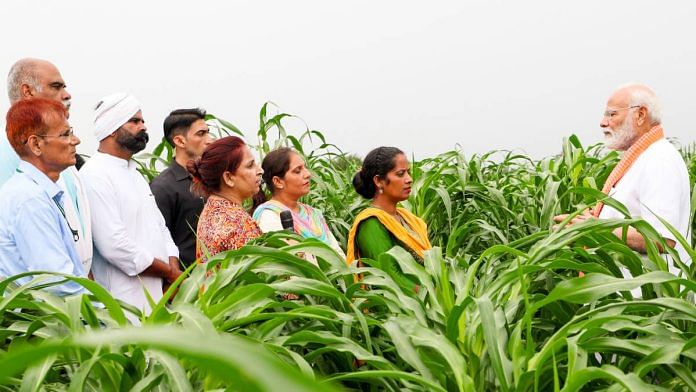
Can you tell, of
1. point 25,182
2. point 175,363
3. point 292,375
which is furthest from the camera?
point 25,182

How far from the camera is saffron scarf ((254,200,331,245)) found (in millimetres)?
4148

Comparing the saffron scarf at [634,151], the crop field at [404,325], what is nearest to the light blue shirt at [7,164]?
the crop field at [404,325]

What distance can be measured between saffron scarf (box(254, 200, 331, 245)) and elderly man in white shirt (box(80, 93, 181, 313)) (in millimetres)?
475

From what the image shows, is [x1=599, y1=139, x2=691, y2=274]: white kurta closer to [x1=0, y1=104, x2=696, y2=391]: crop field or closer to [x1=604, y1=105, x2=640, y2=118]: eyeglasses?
[x1=604, y1=105, x2=640, y2=118]: eyeglasses

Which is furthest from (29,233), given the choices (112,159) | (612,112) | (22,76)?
(612,112)

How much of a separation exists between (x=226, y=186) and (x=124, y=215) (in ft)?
1.46

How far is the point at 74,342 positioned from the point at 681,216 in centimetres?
363

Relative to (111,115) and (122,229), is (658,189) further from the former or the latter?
(111,115)

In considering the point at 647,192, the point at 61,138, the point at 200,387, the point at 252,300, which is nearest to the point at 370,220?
the point at 647,192

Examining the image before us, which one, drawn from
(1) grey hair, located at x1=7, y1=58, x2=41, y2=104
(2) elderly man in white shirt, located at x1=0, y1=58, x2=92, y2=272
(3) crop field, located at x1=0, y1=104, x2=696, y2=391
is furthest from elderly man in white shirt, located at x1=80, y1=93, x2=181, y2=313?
(3) crop field, located at x1=0, y1=104, x2=696, y2=391

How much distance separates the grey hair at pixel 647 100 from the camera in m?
4.15

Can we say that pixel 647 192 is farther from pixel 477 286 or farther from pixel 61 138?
pixel 61 138

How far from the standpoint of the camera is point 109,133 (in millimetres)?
4059

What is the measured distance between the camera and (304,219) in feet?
13.9
